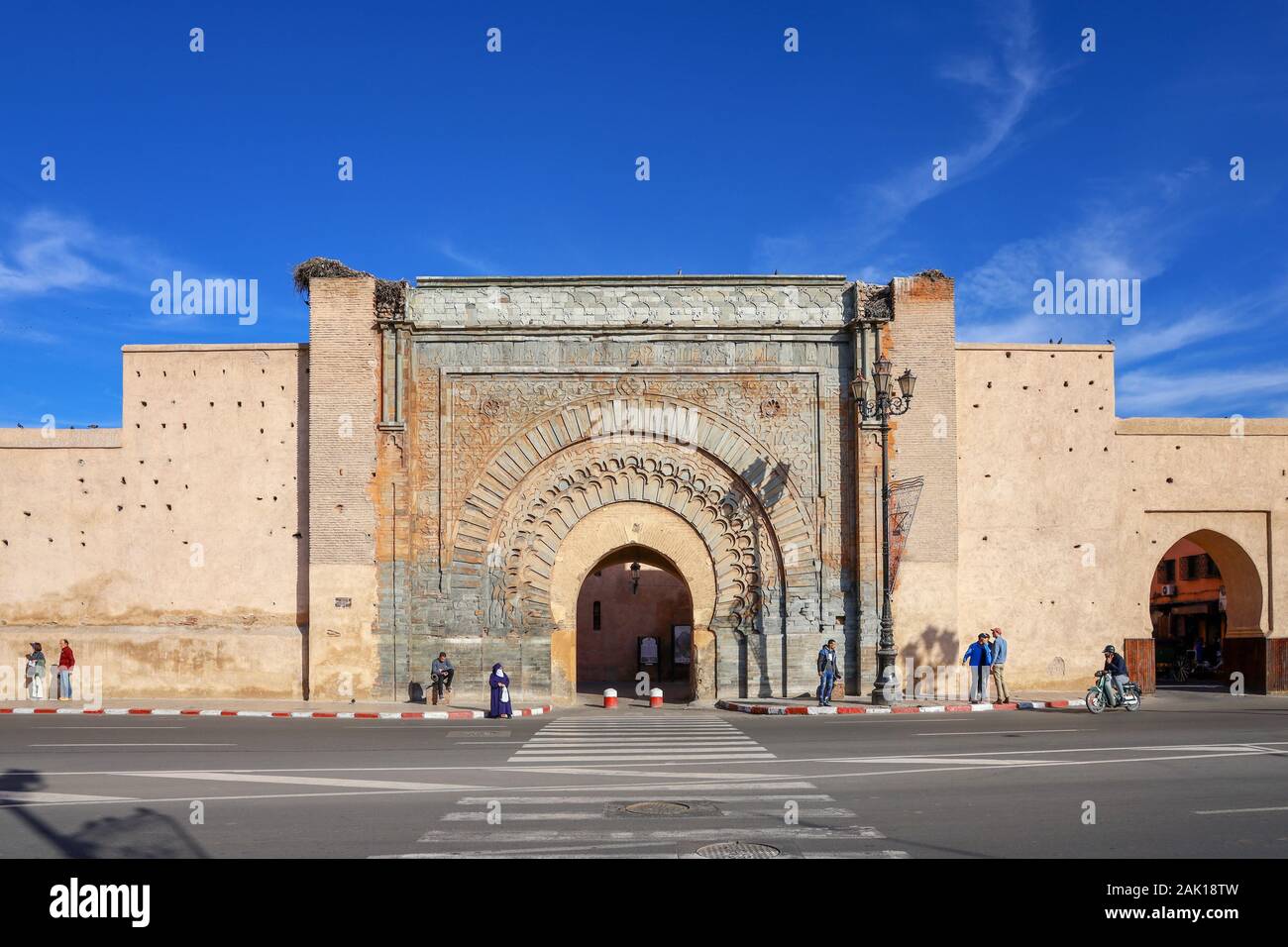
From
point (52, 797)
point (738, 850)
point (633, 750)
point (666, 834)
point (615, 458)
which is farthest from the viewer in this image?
point (615, 458)

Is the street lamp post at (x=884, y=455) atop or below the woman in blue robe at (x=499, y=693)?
atop

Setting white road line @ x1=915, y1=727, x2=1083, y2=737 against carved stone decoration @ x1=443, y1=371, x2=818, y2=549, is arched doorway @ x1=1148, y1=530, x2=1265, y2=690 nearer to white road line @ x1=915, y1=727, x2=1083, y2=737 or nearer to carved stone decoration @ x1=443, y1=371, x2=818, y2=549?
carved stone decoration @ x1=443, y1=371, x2=818, y2=549

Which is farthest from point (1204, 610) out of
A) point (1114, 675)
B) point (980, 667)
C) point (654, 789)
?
point (654, 789)

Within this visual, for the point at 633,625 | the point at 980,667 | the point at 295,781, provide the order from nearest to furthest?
the point at 295,781, the point at 980,667, the point at 633,625

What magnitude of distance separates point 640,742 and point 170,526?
486 inches

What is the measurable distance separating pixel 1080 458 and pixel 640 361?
8.99 meters

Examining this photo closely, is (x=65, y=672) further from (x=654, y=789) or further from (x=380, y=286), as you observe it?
(x=654, y=789)

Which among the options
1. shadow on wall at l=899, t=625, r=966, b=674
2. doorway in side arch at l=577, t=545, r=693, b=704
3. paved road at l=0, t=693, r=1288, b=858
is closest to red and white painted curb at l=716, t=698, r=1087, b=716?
shadow on wall at l=899, t=625, r=966, b=674

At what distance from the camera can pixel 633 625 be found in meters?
34.0

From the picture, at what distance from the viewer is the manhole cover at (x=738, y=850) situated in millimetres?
7035

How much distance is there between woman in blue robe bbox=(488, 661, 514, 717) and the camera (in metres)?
18.4

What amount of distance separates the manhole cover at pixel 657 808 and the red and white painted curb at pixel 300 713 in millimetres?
10246

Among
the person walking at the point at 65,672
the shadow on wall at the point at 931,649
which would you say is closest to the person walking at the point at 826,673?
the shadow on wall at the point at 931,649

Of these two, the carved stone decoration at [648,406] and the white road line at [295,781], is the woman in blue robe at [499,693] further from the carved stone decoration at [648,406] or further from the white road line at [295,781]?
the white road line at [295,781]
